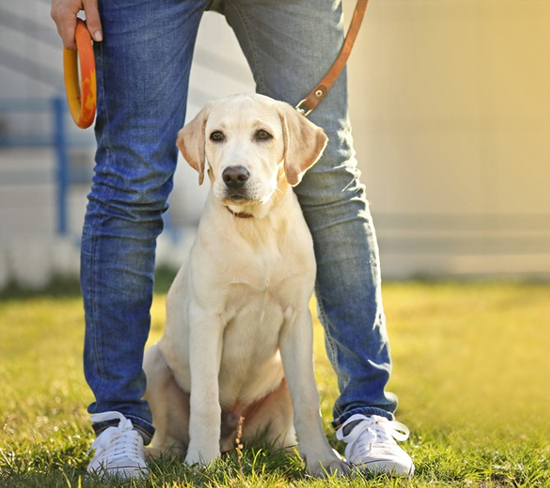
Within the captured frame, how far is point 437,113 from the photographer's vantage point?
1121 centimetres

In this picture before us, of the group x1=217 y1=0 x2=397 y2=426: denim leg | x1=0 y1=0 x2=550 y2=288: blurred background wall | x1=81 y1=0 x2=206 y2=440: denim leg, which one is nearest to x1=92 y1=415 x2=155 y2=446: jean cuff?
x1=81 y1=0 x2=206 y2=440: denim leg

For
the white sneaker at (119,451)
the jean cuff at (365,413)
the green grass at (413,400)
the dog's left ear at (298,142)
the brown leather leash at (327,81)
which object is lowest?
A: the green grass at (413,400)

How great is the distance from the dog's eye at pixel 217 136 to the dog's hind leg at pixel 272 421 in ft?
2.87

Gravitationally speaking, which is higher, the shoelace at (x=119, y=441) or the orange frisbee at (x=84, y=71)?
the orange frisbee at (x=84, y=71)

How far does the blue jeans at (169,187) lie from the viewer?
8.92 feet

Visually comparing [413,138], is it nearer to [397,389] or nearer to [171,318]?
[397,389]

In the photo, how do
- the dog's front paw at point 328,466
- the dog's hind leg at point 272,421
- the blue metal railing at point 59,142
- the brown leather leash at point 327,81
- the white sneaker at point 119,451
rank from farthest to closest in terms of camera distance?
the blue metal railing at point 59,142 < the dog's hind leg at point 272,421 < the brown leather leash at point 327,81 < the dog's front paw at point 328,466 < the white sneaker at point 119,451

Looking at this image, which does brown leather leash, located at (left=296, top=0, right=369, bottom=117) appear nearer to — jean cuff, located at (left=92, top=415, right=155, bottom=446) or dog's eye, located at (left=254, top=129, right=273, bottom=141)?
dog's eye, located at (left=254, top=129, right=273, bottom=141)

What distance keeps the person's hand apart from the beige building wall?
8523 mm

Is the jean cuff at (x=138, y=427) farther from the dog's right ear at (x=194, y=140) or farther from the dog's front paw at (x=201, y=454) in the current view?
the dog's right ear at (x=194, y=140)

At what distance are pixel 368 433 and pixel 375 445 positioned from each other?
0.07m

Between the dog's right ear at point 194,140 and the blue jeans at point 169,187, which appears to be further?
the dog's right ear at point 194,140

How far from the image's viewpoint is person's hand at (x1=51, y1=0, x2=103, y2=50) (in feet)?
8.82

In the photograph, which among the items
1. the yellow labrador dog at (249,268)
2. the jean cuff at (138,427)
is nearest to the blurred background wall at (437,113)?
the yellow labrador dog at (249,268)
